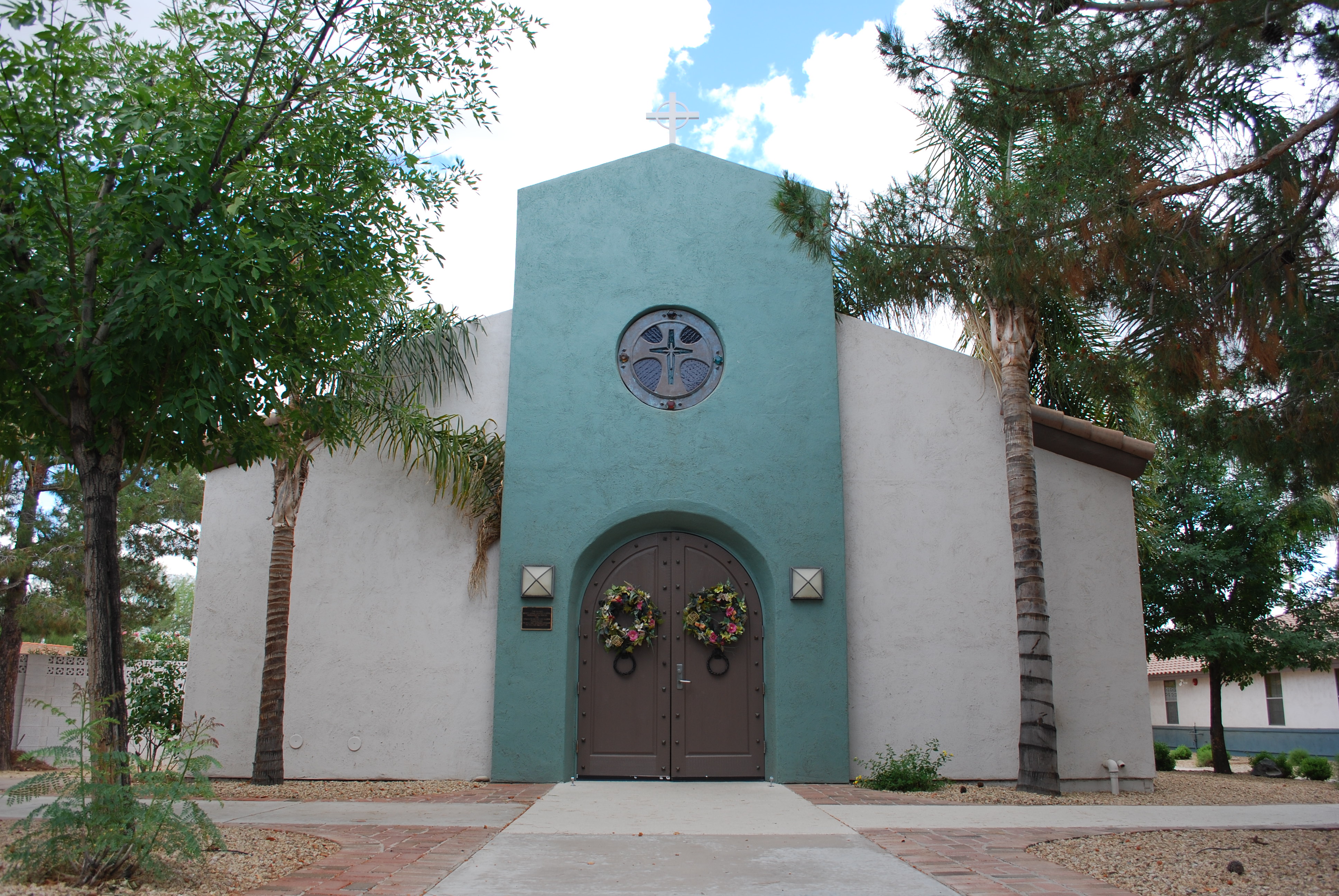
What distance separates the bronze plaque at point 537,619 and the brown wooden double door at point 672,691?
1.59 feet

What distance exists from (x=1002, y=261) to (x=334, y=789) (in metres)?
7.49

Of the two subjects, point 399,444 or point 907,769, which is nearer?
point 907,769

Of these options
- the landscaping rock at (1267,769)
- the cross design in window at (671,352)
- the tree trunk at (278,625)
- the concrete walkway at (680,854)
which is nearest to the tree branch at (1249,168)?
the concrete walkway at (680,854)

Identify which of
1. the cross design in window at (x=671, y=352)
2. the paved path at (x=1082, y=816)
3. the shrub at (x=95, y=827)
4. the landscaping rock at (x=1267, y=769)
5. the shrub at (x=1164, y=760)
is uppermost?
the cross design in window at (x=671, y=352)

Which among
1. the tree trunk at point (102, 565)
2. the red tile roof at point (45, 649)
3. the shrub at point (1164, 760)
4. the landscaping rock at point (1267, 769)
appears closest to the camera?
the tree trunk at point (102, 565)

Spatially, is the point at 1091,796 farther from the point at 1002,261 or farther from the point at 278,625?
the point at 278,625

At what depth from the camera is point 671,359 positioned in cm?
1037

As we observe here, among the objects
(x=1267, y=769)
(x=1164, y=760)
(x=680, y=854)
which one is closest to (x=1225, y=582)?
(x=1164, y=760)

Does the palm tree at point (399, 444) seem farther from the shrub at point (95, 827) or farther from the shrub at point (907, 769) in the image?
the shrub at point (907, 769)

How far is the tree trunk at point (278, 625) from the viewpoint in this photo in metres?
8.97

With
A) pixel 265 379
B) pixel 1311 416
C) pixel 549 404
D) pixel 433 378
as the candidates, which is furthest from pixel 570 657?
pixel 1311 416

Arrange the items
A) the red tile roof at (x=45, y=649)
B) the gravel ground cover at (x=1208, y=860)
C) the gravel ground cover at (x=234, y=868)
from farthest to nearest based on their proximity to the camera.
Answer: the red tile roof at (x=45, y=649) < the gravel ground cover at (x=1208, y=860) < the gravel ground cover at (x=234, y=868)

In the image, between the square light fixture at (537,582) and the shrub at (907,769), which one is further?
the square light fixture at (537,582)

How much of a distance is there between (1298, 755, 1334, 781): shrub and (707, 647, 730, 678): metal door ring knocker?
39.0 feet
